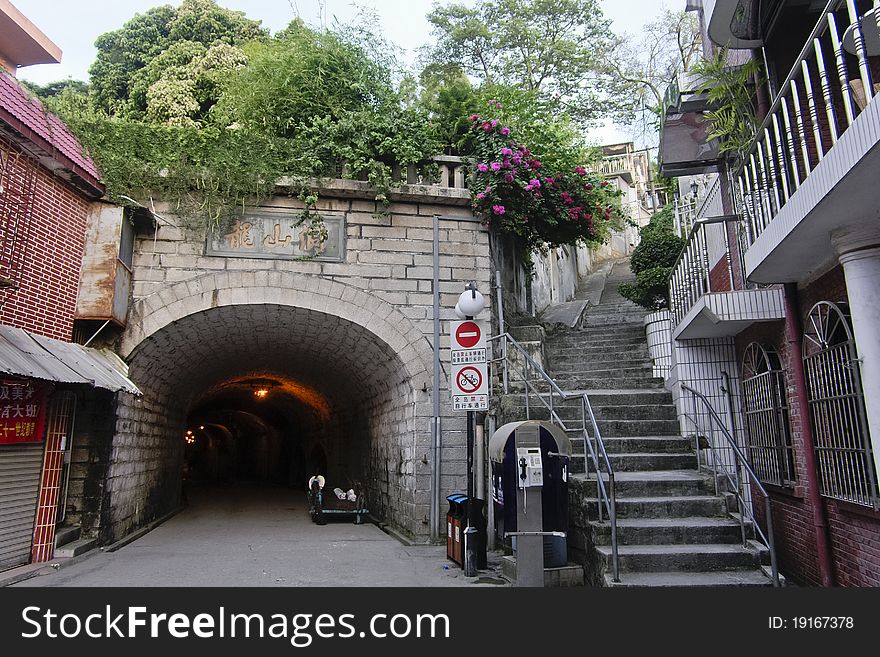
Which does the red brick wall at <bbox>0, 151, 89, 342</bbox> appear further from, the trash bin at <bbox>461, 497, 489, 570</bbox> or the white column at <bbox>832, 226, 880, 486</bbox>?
the white column at <bbox>832, 226, 880, 486</bbox>

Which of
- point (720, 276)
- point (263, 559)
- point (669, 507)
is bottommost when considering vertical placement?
point (263, 559)

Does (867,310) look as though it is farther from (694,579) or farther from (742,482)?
(742,482)

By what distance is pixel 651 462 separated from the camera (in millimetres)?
7223

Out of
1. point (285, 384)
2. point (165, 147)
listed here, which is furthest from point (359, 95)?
point (285, 384)

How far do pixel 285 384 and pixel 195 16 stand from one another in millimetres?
13466

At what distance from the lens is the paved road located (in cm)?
627

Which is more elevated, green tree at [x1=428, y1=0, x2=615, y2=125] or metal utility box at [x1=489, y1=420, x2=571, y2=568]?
green tree at [x1=428, y1=0, x2=615, y2=125]

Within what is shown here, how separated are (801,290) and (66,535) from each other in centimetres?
866

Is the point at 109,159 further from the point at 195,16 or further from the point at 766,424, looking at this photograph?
the point at 195,16

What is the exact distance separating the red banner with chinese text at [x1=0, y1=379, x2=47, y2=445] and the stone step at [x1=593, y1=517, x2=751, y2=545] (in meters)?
6.12

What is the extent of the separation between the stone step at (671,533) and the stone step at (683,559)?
0.52ft

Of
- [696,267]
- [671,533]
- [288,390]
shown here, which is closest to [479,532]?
[671,533]

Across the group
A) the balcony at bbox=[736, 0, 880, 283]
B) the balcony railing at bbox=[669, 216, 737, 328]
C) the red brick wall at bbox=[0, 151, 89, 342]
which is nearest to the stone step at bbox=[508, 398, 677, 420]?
the balcony railing at bbox=[669, 216, 737, 328]

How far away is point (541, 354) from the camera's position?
9.83 m
